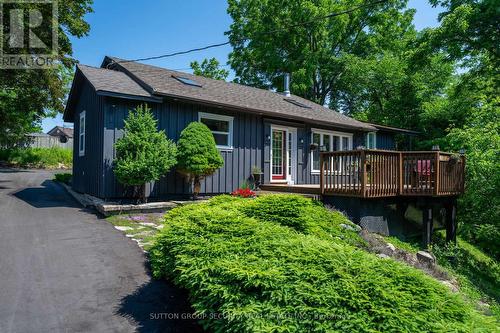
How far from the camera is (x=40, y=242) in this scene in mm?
5477

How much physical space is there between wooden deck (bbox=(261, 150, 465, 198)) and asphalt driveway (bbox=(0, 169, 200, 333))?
480 cm

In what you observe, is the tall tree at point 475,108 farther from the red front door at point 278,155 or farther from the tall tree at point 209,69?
A: the tall tree at point 209,69

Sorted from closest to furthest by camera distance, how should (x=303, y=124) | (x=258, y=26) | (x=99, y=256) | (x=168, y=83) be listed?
(x=99, y=256) < (x=168, y=83) < (x=303, y=124) < (x=258, y=26)

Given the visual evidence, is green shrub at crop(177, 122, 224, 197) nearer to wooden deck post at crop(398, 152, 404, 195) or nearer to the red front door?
the red front door

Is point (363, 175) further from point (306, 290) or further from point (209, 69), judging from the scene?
point (209, 69)

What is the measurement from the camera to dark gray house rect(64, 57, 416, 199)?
842cm

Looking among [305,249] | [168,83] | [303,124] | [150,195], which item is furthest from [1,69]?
[305,249]

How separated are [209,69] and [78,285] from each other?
95.4 ft

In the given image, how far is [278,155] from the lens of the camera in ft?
39.2

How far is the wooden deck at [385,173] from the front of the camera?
288 inches

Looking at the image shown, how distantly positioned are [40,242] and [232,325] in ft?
15.0

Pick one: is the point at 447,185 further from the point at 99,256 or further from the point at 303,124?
the point at 99,256

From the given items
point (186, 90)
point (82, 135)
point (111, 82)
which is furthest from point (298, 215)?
point (82, 135)

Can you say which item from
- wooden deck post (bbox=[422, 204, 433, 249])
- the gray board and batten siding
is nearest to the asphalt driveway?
the gray board and batten siding
